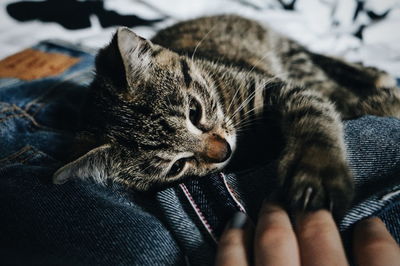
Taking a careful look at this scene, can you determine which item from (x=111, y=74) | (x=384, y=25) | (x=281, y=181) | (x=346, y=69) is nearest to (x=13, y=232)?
(x=111, y=74)

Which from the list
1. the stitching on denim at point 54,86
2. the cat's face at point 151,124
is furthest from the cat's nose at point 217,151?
the stitching on denim at point 54,86

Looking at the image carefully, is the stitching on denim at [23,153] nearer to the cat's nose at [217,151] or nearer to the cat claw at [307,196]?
the cat's nose at [217,151]

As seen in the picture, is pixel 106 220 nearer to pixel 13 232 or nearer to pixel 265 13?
pixel 13 232

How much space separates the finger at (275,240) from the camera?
58 centimetres

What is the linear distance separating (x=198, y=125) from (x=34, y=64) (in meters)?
0.90

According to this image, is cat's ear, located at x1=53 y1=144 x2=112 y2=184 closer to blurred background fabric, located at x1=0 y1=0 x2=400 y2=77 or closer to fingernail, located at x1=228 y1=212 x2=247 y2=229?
fingernail, located at x1=228 y1=212 x2=247 y2=229

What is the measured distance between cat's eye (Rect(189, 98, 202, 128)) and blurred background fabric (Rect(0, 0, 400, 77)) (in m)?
0.76

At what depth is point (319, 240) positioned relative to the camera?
0.59 metres

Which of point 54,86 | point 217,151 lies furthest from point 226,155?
point 54,86

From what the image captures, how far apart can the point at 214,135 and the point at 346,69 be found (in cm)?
79

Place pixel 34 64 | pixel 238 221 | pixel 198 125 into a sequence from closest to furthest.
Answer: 1. pixel 238 221
2. pixel 198 125
3. pixel 34 64

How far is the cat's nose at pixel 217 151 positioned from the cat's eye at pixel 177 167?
67 millimetres

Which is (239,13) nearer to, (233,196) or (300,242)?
(233,196)

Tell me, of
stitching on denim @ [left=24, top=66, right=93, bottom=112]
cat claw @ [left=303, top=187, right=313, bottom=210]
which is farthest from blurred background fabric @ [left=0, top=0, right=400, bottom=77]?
cat claw @ [left=303, top=187, right=313, bottom=210]
